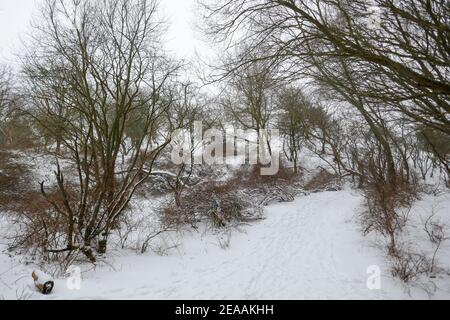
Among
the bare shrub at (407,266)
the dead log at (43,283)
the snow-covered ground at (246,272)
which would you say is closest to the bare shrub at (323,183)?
the snow-covered ground at (246,272)

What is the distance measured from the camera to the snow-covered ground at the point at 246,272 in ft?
14.1

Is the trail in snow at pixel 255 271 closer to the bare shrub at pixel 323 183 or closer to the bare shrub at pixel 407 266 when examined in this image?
the bare shrub at pixel 407 266

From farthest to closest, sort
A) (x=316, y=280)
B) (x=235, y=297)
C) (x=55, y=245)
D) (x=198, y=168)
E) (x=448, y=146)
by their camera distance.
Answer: (x=198, y=168) < (x=448, y=146) < (x=55, y=245) < (x=316, y=280) < (x=235, y=297)

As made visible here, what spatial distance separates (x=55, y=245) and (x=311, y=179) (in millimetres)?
19620

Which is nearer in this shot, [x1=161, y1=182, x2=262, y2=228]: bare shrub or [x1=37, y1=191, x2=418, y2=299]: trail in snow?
[x1=37, y1=191, x2=418, y2=299]: trail in snow

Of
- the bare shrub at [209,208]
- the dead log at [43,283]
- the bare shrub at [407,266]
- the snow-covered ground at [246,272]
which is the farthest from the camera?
the bare shrub at [209,208]

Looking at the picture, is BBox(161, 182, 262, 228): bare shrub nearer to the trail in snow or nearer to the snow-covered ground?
the snow-covered ground

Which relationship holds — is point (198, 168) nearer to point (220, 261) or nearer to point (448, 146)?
point (220, 261)

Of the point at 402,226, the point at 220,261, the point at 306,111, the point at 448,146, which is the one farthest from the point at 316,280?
the point at 448,146

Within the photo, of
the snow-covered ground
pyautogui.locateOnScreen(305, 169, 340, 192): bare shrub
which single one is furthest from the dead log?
pyautogui.locateOnScreen(305, 169, 340, 192): bare shrub

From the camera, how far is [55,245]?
5.35 metres

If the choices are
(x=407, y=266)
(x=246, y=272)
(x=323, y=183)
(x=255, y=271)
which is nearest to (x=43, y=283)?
(x=246, y=272)

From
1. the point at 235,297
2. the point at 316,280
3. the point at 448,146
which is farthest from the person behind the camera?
the point at 448,146

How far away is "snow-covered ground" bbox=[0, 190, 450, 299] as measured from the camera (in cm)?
431
